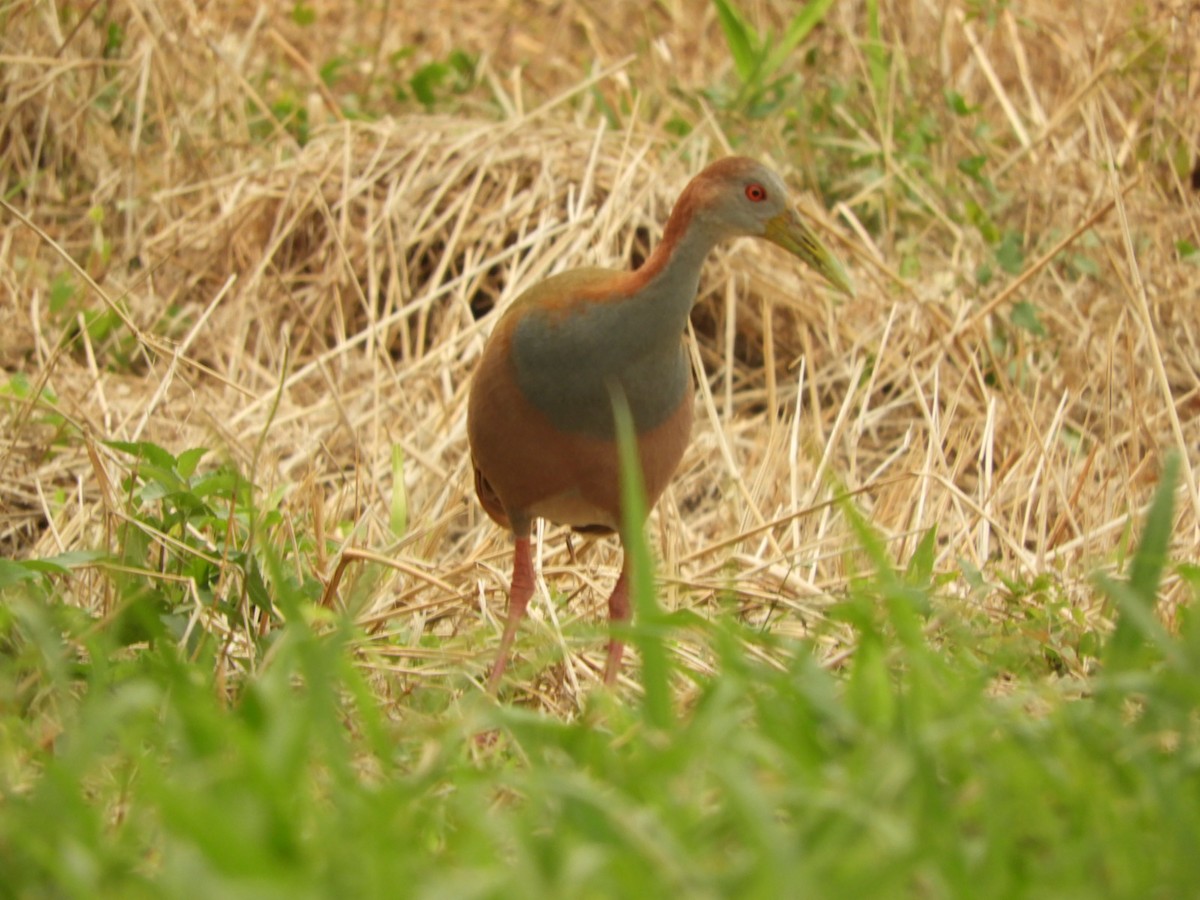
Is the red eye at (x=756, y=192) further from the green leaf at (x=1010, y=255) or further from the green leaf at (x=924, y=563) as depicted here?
the green leaf at (x=1010, y=255)

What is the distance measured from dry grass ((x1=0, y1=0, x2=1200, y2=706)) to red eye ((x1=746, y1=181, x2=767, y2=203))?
825mm

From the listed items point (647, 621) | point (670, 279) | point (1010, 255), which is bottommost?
point (1010, 255)

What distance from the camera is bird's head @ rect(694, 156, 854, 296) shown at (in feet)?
9.96

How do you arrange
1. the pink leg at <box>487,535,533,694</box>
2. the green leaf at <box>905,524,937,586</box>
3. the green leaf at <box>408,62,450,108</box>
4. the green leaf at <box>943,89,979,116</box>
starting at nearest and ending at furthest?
the green leaf at <box>905,524,937,586</box> < the pink leg at <box>487,535,533,694</box> < the green leaf at <box>943,89,979,116</box> < the green leaf at <box>408,62,450,108</box>

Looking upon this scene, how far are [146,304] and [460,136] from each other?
123cm

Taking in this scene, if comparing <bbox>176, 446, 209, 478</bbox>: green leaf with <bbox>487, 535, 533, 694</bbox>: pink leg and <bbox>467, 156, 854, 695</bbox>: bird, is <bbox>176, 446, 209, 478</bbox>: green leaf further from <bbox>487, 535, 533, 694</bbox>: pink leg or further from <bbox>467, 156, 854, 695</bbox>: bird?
<bbox>487, 535, 533, 694</bbox>: pink leg

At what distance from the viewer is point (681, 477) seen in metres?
4.48

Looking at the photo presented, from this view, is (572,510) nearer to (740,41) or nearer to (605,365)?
(605,365)

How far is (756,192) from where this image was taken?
3.08 meters

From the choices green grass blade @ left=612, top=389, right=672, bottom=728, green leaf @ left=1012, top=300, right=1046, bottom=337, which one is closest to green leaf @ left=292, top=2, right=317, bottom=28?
green leaf @ left=1012, top=300, right=1046, bottom=337

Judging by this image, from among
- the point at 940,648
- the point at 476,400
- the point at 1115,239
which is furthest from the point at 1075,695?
the point at 1115,239

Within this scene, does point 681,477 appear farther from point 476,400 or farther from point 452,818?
point 452,818

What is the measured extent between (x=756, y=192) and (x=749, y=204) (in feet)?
0.09

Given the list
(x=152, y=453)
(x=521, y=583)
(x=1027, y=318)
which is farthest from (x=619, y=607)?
(x=1027, y=318)
